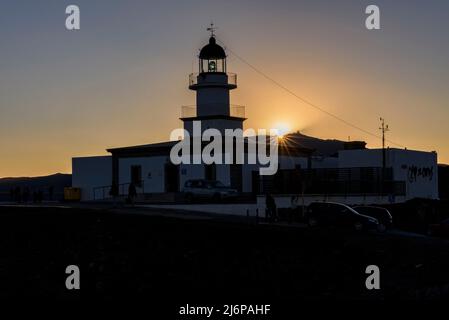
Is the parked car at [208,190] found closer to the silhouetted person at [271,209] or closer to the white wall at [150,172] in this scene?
the white wall at [150,172]

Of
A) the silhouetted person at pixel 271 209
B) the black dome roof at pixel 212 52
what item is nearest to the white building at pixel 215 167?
the black dome roof at pixel 212 52

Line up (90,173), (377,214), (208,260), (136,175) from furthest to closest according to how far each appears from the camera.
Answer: (90,173)
(136,175)
(377,214)
(208,260)

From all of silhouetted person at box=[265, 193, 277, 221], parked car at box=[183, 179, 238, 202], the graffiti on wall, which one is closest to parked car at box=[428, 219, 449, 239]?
silhouetted person at box=[265, 193, 277, 221]

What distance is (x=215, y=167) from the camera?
66562mm

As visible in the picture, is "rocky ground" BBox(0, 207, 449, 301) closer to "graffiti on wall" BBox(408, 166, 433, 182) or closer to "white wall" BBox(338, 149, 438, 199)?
"white wall" BBox(338, 149, 438, 199)

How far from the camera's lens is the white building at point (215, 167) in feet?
214

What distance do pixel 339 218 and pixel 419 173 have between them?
1046 inches

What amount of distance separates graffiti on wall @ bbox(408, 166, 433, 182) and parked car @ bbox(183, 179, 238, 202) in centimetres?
1523

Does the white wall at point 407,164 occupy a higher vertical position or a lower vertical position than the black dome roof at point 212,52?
lower

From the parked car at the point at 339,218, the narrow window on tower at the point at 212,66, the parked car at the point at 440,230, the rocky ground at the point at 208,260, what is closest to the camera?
the rocky ground at the point at 208,260

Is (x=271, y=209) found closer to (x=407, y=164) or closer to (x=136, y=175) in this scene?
(x=136, y=175)

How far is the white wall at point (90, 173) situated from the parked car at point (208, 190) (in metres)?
10.4

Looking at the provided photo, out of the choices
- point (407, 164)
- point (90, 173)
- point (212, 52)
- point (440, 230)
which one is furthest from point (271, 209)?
point (90, 173)
